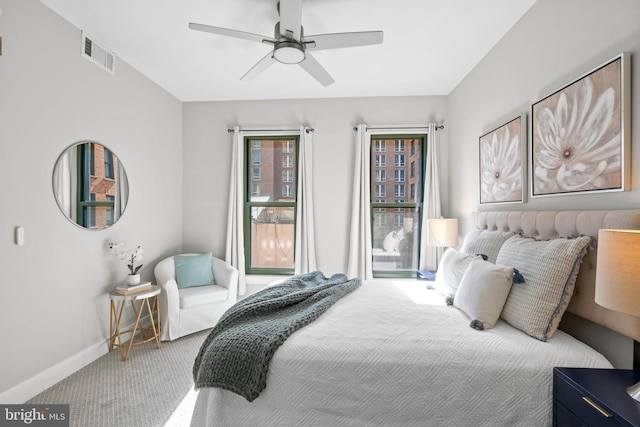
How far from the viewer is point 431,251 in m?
3.69

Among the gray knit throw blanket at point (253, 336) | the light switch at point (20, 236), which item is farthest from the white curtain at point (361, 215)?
the light switch at point (20, 236)

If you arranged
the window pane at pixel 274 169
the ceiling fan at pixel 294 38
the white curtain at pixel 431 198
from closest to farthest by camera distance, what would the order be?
1. the ceiling fan at pixel 294 38
2. the white curtain at pixel 431 198
3. the window pane at pixel 274 169

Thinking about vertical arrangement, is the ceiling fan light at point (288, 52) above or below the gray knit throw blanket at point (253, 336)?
above

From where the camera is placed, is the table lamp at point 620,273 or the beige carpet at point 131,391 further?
the beige carpet at point 131,391

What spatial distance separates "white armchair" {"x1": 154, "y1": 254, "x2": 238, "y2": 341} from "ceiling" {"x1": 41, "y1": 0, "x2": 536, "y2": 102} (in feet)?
6.96

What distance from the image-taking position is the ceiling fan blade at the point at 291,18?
1.74m

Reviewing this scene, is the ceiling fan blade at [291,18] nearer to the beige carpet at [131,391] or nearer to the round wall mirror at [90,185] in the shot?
the round wall mirror at [90,185]

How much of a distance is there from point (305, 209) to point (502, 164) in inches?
86.2

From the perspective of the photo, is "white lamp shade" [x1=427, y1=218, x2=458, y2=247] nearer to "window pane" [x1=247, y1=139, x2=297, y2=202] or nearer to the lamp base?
"window pane" [x1=247, y1=139, x2=297, y2=202]

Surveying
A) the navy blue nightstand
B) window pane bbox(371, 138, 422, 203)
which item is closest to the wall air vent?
window pane bbox(371, 138, 422, 203)

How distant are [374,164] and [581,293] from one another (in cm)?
267

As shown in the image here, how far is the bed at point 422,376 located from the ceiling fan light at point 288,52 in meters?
1.87

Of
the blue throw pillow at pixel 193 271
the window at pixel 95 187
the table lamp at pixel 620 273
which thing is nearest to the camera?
the table lamp at pixel 620 273

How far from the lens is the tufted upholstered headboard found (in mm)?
1335
